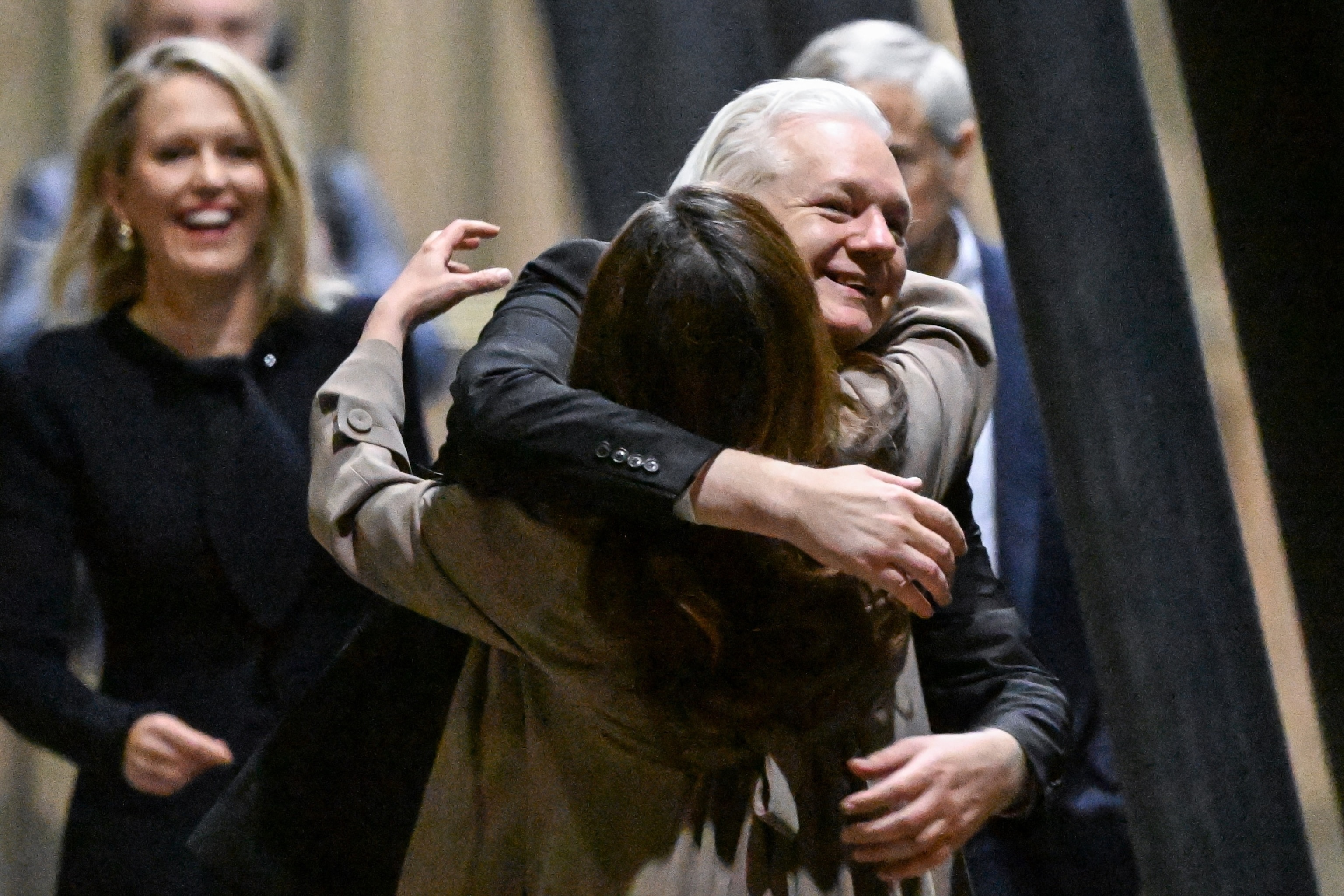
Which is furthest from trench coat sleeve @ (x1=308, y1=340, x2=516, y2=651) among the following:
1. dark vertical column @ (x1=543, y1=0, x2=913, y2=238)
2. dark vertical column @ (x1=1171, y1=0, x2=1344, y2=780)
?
dark vertical column @ (x1=543, y1=0, x2=913, y2=238)

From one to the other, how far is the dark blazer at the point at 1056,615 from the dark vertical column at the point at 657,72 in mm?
606

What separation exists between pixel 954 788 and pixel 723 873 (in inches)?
6.5

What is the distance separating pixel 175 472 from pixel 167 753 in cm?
26

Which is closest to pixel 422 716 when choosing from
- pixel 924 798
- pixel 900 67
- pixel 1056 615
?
pixel 924 798

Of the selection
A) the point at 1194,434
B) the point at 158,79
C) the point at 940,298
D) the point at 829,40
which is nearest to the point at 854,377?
the point at 940,298

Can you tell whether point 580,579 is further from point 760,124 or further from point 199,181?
point 199,181

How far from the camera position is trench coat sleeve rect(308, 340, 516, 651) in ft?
3.92

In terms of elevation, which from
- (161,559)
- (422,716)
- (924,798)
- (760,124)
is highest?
(760,124)

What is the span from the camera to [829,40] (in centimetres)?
211

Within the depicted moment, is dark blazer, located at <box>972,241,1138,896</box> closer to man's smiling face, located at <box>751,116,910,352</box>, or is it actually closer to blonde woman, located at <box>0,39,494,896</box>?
man's smiling face, located at <box>751,116,910,352</box>

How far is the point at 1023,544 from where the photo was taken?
6.23 feet

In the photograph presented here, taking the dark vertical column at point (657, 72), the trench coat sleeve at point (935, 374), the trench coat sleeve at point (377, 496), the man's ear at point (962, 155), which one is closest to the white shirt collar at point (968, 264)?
the man's ear at point (962, 155)

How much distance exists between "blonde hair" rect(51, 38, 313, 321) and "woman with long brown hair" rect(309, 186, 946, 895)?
458 millimetres

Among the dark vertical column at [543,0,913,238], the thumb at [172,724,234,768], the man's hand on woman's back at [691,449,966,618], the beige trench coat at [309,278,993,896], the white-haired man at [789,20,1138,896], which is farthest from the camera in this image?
the dark vertical column at [543,0,913,238]
